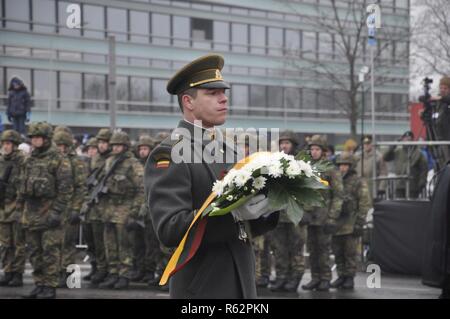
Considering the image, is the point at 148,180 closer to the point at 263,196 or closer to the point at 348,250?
the point at 263,196

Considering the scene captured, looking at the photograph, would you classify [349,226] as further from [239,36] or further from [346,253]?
[239,36]

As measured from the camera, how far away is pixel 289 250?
446 inches

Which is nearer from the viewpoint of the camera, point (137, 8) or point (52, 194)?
point (52, 194)

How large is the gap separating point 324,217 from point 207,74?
7.48 m

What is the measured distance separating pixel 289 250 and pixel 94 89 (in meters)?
22.2

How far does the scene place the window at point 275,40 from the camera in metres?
37.3

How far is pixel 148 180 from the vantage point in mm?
4016

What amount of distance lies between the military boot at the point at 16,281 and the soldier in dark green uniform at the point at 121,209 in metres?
1.19

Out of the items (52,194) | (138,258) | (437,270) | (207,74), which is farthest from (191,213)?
(138,258)

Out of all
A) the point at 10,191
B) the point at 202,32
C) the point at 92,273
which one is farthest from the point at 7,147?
the point at 202,32

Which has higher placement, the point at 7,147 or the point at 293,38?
the point at 293,38

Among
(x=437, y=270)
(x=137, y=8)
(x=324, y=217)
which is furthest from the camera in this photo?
(x=137, y=8)

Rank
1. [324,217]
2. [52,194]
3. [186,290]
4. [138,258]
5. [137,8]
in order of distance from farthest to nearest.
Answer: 1. [137,8]
2. [138,258]
3. [324,217]
4. [52,194]
5. [186,290]

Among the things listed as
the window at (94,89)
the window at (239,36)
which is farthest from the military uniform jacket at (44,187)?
the window at (239,36)
